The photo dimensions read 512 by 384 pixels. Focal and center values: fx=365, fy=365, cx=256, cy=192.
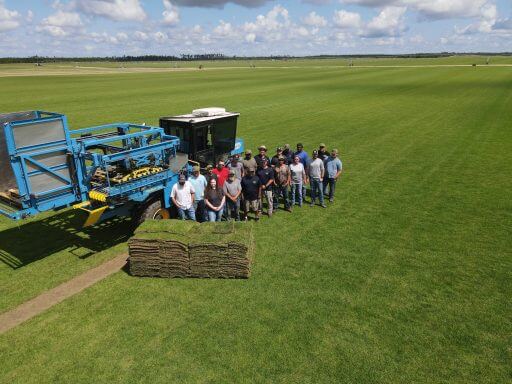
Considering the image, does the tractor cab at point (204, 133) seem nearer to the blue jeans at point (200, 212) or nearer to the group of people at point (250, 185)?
the group of people at point (250, 185)

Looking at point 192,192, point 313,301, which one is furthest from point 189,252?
point 313,301

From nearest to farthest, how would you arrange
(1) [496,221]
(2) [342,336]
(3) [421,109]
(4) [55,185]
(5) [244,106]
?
(2) [342,336] → (4) [55,185] → (1) [496,221] → (3) [421,109] → (5) [244,106]

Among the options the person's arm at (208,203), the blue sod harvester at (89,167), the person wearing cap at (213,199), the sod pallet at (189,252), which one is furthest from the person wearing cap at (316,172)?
the sod pallet at (189,252)

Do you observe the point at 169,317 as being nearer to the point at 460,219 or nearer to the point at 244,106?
the point at 460,219

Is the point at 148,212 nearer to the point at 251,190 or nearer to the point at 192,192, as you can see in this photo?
the point at 192,192

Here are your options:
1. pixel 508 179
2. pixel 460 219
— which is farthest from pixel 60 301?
pixel 508 179

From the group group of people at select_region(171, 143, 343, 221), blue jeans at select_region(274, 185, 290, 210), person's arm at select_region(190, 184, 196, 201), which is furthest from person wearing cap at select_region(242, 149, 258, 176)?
person's arm at select_region(190, 184, 196, 201)

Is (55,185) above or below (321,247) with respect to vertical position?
above
